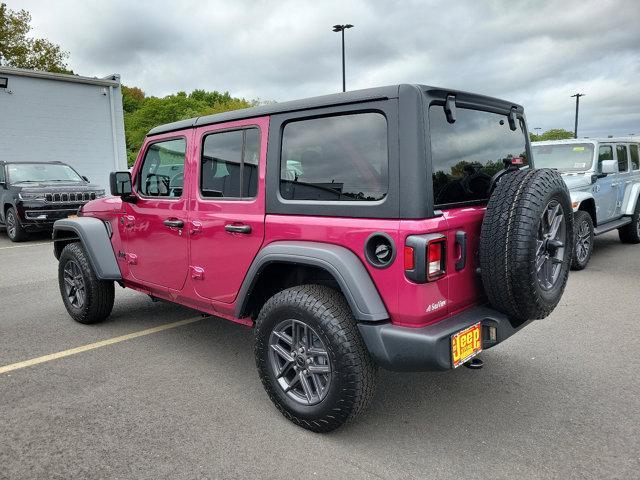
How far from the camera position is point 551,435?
2.62m

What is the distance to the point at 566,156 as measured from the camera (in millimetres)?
7602

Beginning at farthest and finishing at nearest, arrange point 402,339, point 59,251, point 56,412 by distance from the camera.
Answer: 1. point 59,251
2. point 56,412
3. point 402,339

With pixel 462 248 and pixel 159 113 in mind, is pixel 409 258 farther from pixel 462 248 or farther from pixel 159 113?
pixel 159 113

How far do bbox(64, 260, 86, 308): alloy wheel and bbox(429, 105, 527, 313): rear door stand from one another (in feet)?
11.1

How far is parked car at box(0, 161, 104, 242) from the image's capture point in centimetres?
1021

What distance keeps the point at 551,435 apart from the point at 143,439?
2.21 meters

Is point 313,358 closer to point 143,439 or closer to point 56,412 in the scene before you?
point 143,439

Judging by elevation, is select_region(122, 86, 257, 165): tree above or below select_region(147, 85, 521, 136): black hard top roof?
above

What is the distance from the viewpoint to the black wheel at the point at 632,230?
8.50 m

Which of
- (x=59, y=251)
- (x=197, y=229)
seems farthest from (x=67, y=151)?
(x=197, y=229)

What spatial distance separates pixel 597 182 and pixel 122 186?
6.63 meters

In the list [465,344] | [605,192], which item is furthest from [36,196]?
[605,192]

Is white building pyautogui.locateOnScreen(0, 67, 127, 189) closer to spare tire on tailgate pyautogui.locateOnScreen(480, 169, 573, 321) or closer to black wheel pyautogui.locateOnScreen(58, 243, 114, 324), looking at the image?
black wheel pyautogui.locateOnScreen(58, 243, 114, 324)

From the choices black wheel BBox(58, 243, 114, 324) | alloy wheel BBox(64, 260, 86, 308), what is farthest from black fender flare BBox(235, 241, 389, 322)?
alloy wheel BBox(64, 260, 86, 308)
